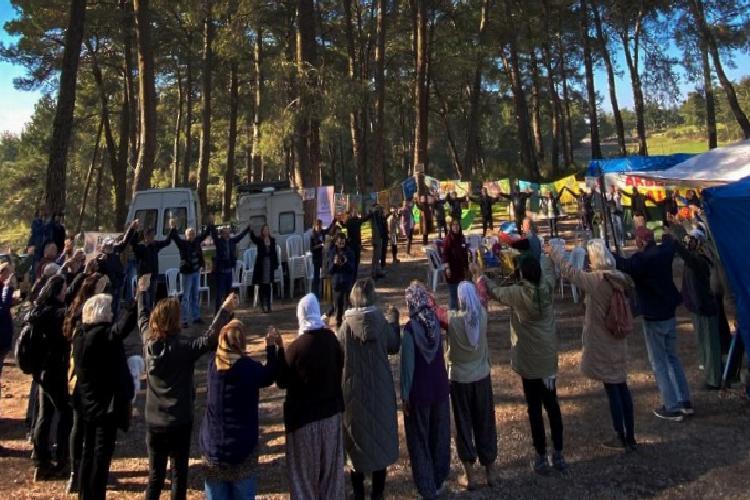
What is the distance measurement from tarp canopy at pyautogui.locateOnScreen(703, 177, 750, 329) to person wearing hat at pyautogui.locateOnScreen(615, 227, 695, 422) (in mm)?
684

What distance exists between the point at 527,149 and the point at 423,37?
28.5 feet

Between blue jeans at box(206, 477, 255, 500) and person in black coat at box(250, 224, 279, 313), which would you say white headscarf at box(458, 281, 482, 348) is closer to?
blue jeans at box(206, 477, 255, 500)

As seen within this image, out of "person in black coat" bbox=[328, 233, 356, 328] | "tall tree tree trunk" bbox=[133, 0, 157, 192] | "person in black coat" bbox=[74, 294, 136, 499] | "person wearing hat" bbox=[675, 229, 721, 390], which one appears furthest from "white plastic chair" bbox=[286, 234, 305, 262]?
"person in black coat" bbox=[74, 294, 136, 499]

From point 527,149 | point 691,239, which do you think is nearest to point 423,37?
point 527,149

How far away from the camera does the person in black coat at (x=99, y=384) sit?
11.1 ft

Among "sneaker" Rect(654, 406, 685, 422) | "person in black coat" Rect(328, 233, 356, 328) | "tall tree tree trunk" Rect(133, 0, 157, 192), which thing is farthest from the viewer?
"tall tree tree trunk" Rect(133, 0, 157, 192)

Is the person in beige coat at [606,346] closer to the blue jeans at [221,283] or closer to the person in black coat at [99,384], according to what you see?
the person in black coat at [99,384]

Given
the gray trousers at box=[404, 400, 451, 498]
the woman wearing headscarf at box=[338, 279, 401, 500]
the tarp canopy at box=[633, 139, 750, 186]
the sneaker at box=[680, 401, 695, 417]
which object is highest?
the tarp canopy at box=[633, 139, 750, 186]

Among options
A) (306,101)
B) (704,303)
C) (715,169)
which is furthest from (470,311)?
(306,101)

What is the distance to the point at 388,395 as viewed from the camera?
11.2 ft

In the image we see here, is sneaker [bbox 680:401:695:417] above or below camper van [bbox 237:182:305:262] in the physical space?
below

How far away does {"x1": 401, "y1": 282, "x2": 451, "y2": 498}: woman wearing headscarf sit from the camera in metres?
3.55

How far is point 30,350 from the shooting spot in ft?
13.2

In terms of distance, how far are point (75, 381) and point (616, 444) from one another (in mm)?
3945
